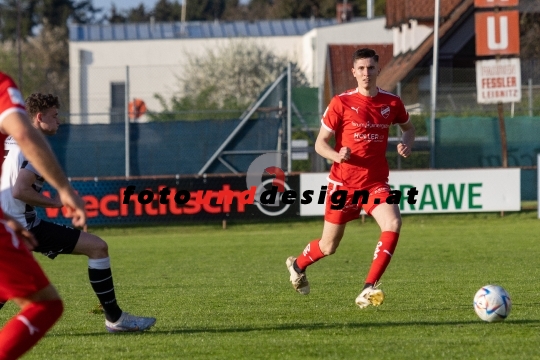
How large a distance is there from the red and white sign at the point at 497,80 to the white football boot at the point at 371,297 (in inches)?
560

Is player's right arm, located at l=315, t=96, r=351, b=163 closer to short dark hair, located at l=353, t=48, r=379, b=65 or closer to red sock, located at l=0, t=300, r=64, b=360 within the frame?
short dark hair, located at l=353, t=48, r=379, b=65

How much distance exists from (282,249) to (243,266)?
245cm

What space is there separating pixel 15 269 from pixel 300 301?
460 centimetres

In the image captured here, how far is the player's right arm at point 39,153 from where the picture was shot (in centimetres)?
430

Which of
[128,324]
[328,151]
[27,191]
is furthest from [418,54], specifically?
[27,191]

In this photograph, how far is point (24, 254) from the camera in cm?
464

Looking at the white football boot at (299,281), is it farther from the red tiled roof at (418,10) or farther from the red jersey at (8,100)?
the red tiled roof at (418,10)

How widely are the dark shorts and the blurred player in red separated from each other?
2.15 metres

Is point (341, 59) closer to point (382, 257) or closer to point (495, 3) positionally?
point (495, 3)

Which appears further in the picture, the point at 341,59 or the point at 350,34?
the point at 350,34

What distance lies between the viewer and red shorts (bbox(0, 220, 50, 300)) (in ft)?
15.0

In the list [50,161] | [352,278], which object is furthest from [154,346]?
[352,278]

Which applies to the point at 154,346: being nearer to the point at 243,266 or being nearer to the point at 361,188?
the point at 361,188

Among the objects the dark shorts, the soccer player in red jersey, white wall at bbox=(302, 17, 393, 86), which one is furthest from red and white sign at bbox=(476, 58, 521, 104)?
white wall at bbox=(302, 17, 393, 86)
